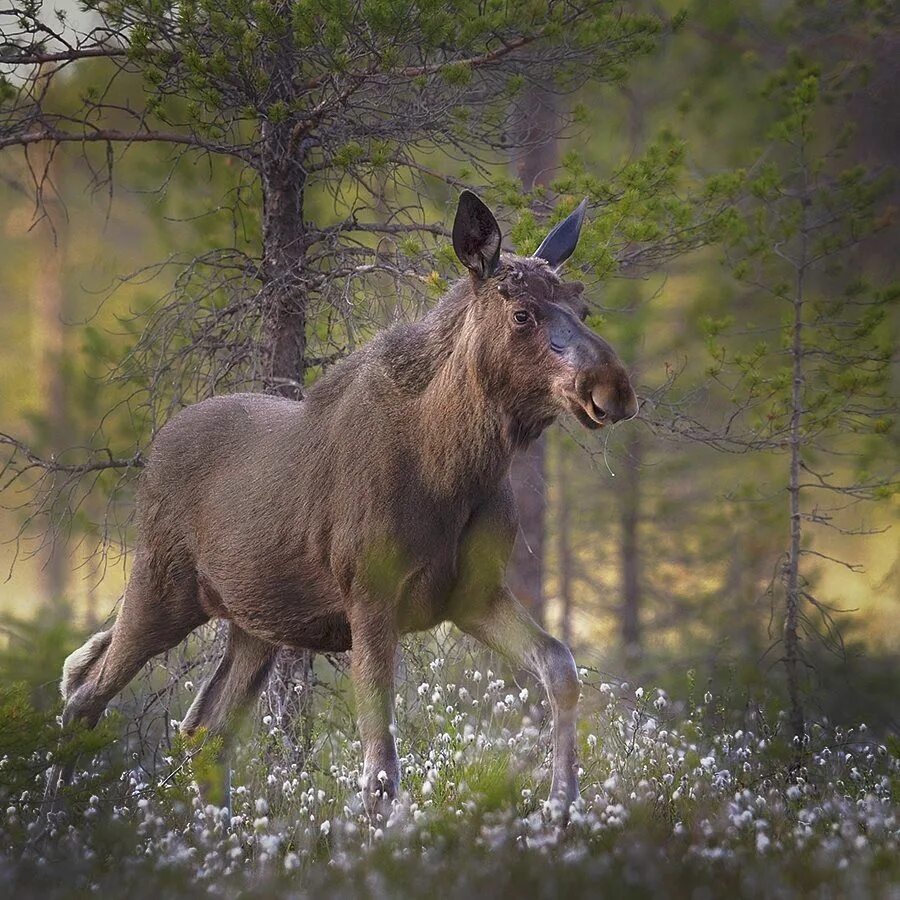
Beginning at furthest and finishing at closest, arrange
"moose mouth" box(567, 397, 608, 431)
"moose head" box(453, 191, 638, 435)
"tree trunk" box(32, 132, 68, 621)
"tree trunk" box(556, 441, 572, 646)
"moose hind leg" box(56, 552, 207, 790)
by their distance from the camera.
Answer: "tree trunk" box(32, 132, 68, 621)
"tree trunk" box(556, 441, 572, 646)
"moose hind leg" box(56, 552, 207, 790)
"moose head" box(453, 191, 638, 435)
"moose mouth" box(567, 397, 608, 431)

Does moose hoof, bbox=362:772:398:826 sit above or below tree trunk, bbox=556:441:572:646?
above

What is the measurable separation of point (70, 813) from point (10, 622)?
2.65m

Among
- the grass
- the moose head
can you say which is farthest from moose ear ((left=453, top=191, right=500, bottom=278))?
the grass

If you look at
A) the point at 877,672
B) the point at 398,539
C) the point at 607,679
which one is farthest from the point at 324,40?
the point at 877,672

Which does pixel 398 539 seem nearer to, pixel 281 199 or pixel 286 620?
pixel 286 620

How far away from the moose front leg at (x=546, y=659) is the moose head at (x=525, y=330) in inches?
36.1

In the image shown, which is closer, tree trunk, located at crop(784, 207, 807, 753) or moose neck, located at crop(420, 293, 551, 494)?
moose neck, located at crop(420, 293, 551, 494)

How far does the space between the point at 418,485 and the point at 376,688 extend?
0.99 metres

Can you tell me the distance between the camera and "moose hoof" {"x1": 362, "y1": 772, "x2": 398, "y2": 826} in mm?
5998

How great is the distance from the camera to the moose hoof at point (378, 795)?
19.7 ft

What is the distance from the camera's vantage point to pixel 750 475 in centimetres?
1922

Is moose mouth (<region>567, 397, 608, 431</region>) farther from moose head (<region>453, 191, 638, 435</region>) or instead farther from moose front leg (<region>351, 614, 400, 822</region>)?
moose front leg (<region>351, 614, 400, 822</region>)

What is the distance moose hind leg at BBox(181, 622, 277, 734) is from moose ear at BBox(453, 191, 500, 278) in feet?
9.52

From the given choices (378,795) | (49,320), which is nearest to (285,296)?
(378,795)
